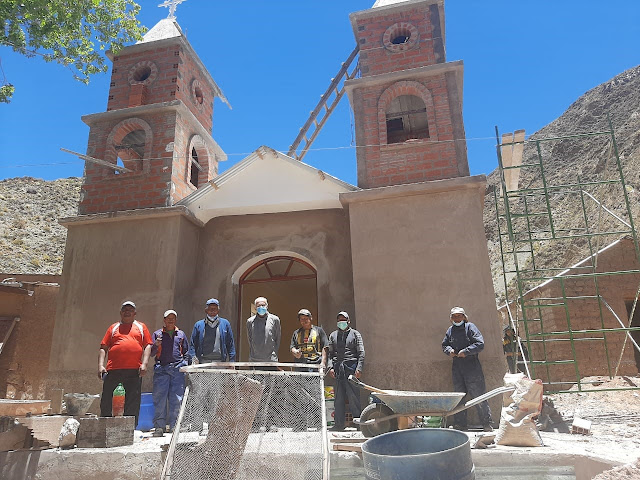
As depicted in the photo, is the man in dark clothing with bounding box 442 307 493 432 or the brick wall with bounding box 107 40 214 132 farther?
the brick wall with bounding box 107 40 214 132

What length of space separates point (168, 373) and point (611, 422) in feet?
23.3

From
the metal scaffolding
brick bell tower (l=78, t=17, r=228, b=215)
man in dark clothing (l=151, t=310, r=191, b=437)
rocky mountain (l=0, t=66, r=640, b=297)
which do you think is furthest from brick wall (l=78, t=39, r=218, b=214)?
rocky mountain (l=0, t=66, r=640, b=297)

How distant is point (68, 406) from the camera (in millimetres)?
6555

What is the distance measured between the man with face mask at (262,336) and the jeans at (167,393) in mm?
1086

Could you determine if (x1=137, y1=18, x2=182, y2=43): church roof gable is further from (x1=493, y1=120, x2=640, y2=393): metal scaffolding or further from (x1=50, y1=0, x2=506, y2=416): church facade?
(x1=493, y1=120, x2=640, y2=393): metal scaffolding

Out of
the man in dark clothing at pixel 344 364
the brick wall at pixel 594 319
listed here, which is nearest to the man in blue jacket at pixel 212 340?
the man in dark clothing at pixel 344 364

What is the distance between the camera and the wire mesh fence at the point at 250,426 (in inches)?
171

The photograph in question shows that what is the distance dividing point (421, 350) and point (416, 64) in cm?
623

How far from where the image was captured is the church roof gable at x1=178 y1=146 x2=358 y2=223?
9727mm

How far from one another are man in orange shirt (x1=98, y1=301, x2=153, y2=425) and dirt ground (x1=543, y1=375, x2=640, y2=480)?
5723 mm

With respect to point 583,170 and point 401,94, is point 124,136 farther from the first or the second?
point 583,170

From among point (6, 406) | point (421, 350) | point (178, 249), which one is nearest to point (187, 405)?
point (6, 406)

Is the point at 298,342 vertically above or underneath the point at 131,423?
above

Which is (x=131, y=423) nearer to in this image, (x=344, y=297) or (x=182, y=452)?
(x=182, y=452)
